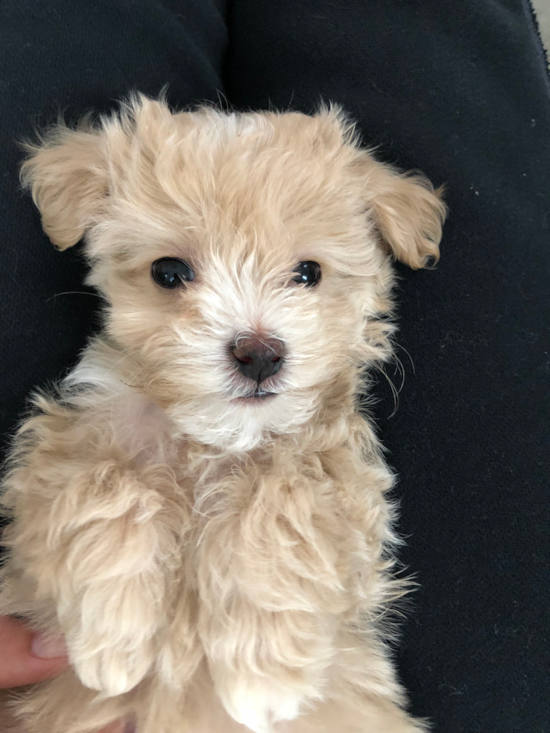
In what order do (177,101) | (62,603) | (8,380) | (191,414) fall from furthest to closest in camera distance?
1. (177,101)
2. (8,380)
3. (191,414)
4. (62,603)

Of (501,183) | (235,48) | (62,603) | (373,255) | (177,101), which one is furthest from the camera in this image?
(235,48)

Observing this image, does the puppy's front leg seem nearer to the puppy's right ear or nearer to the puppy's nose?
the puppy's nose

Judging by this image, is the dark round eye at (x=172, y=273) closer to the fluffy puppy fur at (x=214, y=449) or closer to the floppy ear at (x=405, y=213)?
the fluffy puppy fur at (x=214, y=449)

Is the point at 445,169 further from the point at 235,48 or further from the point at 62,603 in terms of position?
the point at 62,603

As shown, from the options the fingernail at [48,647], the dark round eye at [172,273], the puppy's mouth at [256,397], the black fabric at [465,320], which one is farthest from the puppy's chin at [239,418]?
the fingernail at [48,647]

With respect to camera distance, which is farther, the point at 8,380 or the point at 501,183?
the point at 501,183

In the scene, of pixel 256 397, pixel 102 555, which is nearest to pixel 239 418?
pixel 256 397

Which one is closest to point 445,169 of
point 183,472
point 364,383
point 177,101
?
point 364,383
